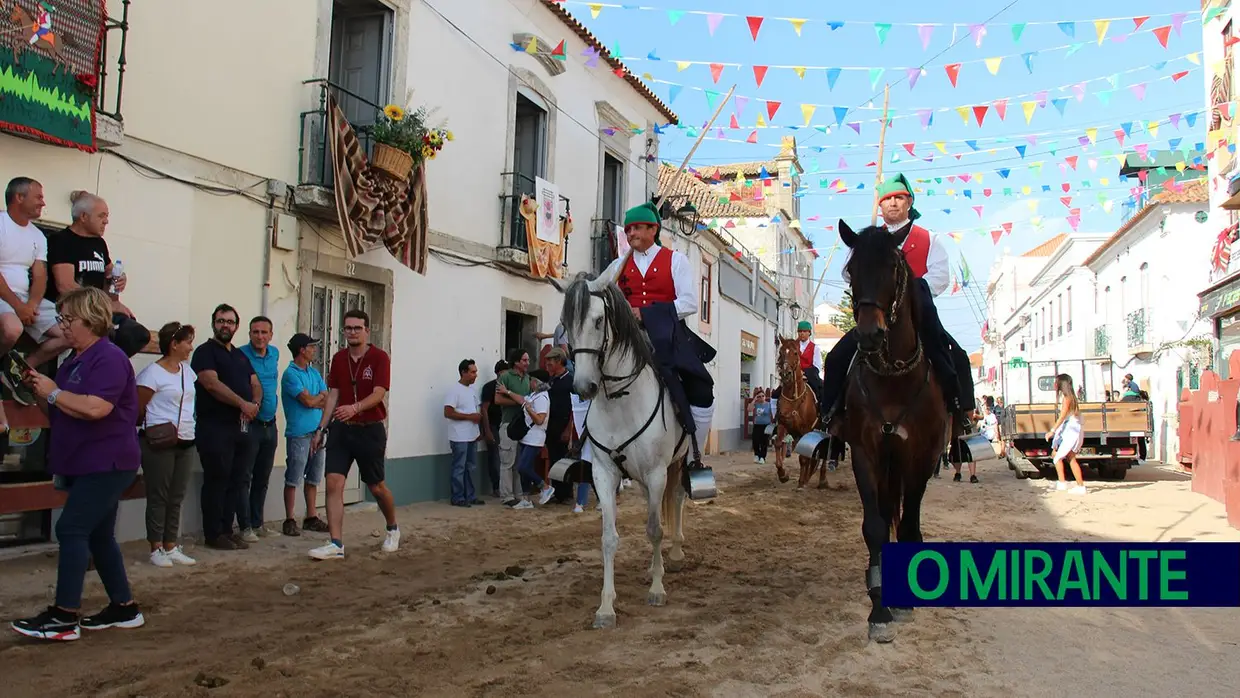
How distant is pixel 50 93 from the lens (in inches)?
248

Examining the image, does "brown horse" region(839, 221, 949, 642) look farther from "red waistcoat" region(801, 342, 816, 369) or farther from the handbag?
"red waistcoat" region(801, 342, 816, 369)

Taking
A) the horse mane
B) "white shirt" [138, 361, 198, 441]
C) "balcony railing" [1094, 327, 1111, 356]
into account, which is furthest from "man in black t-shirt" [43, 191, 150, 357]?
"balcony railing" [1094, 327, 1111, 356]

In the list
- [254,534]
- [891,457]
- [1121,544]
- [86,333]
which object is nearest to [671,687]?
[891,457]

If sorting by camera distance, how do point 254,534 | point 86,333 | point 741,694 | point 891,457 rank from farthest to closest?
point 254,534
point 891,457
point 86,333
point 741,694

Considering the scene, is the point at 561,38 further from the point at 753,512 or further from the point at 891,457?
the point at 891,457

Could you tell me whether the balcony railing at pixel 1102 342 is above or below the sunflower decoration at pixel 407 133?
below

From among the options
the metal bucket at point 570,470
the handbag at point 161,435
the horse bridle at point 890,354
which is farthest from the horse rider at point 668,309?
the handbag at point 161,435

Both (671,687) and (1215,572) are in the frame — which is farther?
(671,687)

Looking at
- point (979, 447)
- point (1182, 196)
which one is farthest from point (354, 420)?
point (1182, 196)

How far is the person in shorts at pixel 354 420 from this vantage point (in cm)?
645

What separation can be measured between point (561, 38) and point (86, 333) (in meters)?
11.8

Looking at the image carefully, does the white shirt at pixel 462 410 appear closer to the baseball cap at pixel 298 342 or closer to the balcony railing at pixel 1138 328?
the baseball cap at pixel 298 342

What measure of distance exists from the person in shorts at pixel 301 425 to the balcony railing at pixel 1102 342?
28008mm

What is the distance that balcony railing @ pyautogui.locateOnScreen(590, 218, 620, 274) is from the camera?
16.2m
